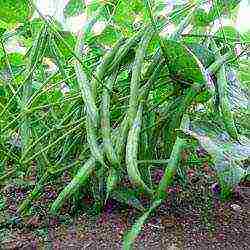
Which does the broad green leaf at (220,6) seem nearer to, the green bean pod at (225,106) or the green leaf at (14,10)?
the green bean pod at (225,106)

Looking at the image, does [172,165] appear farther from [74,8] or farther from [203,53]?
[74,8]

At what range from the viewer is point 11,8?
800 mm

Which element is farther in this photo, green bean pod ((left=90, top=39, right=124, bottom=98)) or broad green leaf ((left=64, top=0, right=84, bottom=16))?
broad green leaf ((left=64, top=0, right=84, bottom=16))

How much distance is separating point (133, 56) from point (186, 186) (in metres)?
0.23

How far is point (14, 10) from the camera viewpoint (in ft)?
2.64

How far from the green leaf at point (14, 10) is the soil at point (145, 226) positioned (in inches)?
10.4

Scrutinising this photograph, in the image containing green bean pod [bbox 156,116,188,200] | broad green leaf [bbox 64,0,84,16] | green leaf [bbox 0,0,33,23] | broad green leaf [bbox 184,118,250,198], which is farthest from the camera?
broad green leaf [bbox 64,0,84,16]

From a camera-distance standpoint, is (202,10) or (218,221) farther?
(202,10)

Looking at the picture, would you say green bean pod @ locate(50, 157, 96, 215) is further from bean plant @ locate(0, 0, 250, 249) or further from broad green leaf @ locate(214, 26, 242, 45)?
broad green leaf @ locate(214, 26, 242, 45)

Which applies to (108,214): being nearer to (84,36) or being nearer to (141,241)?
(141,241)

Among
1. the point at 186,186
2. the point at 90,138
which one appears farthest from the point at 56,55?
the point at 186,186

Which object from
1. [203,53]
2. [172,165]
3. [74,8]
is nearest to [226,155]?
[172,165]

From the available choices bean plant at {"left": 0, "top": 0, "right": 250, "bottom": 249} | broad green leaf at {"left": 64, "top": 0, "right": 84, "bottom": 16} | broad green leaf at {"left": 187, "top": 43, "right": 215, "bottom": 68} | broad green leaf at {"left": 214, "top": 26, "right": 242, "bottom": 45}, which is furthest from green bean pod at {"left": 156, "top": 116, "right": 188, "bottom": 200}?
broad green leaf at {"left": 64, "top": 0, "right": 84, "bottom": 16}

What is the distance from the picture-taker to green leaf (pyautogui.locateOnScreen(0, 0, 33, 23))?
0.79 m
